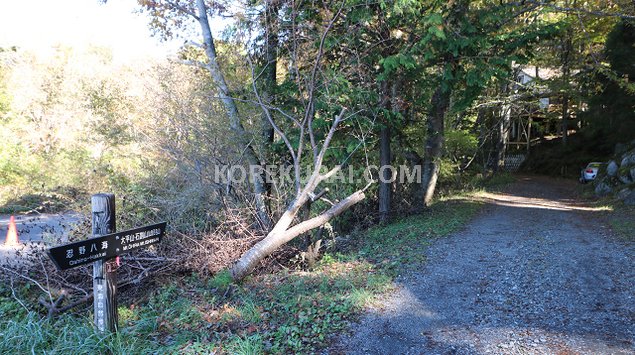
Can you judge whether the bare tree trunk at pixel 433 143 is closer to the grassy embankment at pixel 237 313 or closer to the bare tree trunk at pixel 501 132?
the grassy embankment at pixel 237 313

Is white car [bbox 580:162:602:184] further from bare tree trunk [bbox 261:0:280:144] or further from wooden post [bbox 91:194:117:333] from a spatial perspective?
wooden post [bbox 91:194:117:333]

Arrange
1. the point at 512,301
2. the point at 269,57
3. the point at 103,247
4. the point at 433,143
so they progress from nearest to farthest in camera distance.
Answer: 1. the point at 103,247
2. the point at 512,301
3. the point at 269,57
4. the point at 433,143

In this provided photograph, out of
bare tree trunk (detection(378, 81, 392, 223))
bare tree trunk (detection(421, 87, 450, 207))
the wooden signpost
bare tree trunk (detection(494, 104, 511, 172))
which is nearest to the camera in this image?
the wooden signpost

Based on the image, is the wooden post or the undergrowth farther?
the undergrowth

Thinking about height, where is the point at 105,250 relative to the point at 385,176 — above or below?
below

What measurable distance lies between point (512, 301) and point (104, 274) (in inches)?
191

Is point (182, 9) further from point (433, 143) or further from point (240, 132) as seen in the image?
point (433, 143)

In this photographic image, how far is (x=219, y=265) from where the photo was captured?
7.52 metres

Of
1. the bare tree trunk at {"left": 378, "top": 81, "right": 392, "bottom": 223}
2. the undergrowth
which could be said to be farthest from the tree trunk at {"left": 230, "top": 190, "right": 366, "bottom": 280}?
the bare tree trunk at {"left": 378, "top": 81, "right": 392, "bottom": 223}

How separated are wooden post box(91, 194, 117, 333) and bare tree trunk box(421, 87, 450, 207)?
33.6 ft

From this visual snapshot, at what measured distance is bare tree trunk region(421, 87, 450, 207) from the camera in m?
12.7

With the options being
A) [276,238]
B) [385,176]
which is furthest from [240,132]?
[385,176]

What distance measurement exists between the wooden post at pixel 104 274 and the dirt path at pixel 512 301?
8.03 ft

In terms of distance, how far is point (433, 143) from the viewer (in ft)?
44.2
